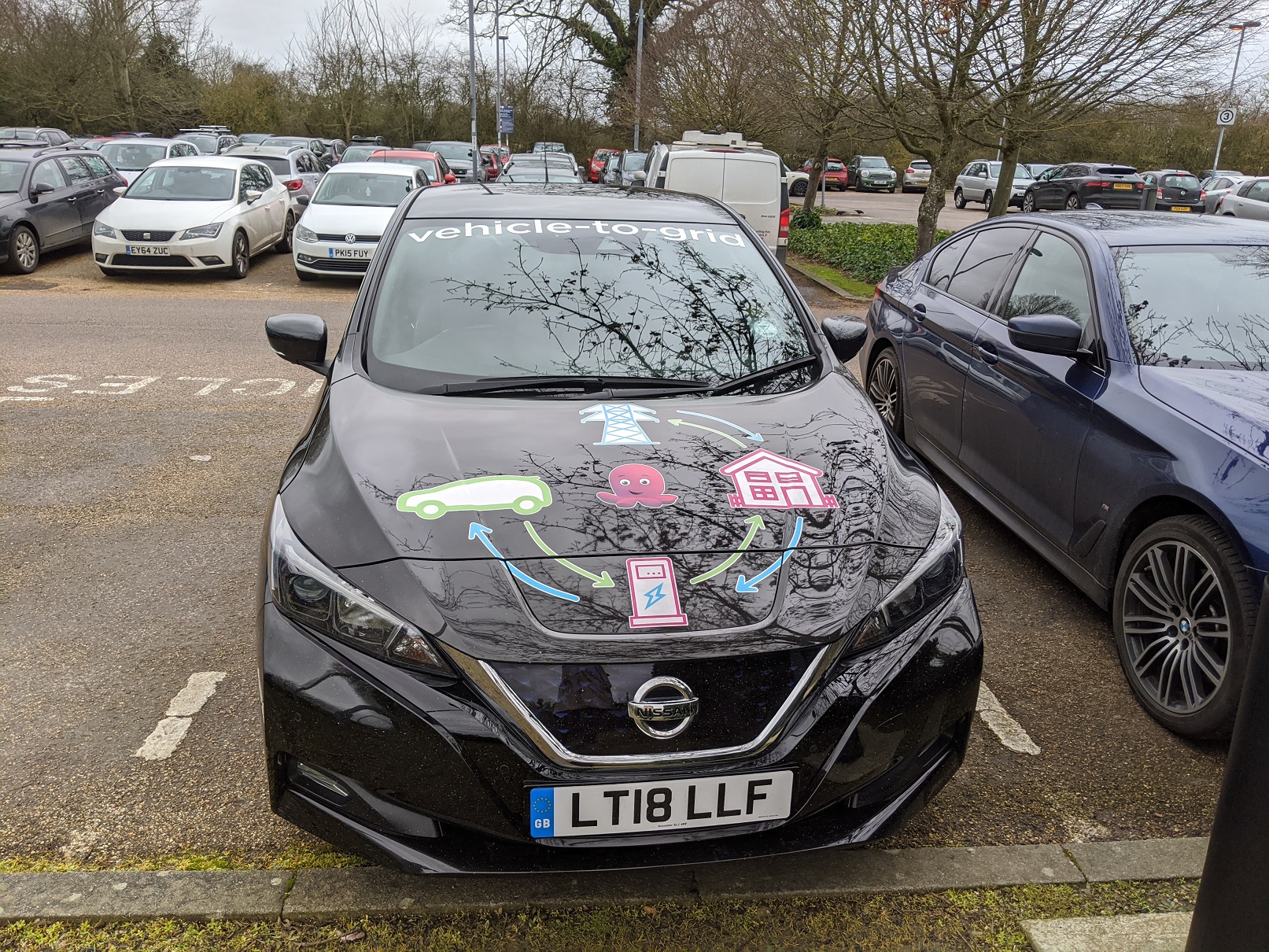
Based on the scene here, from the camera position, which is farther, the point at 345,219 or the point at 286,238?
the point at 286,238

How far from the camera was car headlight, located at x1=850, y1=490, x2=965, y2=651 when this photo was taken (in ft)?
7.71

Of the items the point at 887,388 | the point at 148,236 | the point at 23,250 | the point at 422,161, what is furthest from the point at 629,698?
the point at 422,161

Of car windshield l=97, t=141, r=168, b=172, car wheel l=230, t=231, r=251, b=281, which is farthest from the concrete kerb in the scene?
car windshield l=97, t=141, r=168, b=172

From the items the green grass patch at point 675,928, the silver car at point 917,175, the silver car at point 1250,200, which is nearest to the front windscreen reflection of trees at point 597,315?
the green grass patch at point 675,928

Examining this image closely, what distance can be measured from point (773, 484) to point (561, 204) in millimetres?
1959

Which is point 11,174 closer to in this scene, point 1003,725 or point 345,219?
point 345,219

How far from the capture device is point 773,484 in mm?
2701

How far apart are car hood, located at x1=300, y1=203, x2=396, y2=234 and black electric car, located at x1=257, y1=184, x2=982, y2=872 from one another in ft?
36.1

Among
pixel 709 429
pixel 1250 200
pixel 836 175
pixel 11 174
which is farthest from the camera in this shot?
pixel 836 175

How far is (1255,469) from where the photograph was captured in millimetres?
3064

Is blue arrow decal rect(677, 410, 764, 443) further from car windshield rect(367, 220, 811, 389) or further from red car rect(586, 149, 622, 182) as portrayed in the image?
red car rect(586, 149, 622, 182)

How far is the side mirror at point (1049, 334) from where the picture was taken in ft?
12.9

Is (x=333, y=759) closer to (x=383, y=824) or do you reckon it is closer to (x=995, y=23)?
(x=383, y=824)

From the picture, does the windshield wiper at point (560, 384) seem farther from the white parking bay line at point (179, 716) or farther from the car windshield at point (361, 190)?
the car windshield at point (361, 190)
